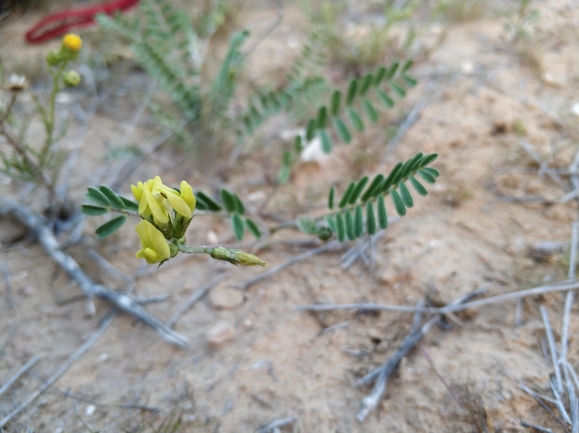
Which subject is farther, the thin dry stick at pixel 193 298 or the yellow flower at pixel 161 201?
the thin dry stick at pixel 193 298

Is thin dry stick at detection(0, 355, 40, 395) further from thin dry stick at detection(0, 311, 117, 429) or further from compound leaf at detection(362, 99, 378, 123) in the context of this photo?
compound leaf at detection(362, 99, 378, 123)

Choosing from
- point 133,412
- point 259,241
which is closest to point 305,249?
point 259,241

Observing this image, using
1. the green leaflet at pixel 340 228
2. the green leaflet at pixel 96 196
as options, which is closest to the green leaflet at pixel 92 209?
the green leaflet at pixel 96 196

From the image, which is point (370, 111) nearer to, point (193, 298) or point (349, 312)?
point (349, 312)

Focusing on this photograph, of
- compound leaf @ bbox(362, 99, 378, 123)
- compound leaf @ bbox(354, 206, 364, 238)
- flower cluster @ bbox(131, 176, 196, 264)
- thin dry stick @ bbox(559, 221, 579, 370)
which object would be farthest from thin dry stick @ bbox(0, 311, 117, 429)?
thin dry stick @ bbox(559, 221, 579, 370)

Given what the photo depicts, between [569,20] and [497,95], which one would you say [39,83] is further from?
[569,20]

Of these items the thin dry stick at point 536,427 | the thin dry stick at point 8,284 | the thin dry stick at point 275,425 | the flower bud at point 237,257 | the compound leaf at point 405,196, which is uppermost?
the flower bud at point 237,257

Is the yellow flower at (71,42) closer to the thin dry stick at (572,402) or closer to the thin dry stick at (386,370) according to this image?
the thin dry stick at (386,370)
